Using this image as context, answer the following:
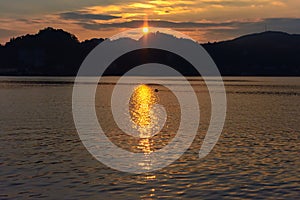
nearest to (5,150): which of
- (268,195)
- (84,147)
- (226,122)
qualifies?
(84,147)

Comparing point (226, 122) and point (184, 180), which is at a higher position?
point (226, 122)

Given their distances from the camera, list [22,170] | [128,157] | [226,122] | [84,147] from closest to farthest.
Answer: [22,170] → [128,157] → [84,147] → [226,122]

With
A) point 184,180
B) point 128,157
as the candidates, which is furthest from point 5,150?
point 184,180

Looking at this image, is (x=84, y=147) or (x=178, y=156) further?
(x=84, y=147)

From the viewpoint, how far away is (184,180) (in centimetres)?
3356

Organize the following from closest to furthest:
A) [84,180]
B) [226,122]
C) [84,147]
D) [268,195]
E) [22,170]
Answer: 1. [268,195]
2. [84,180]
3. [22,170]
4. [84,147]
5. [226,122]

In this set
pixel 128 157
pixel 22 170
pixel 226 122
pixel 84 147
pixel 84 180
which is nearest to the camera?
pixel 84 180

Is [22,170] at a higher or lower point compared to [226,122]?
lower

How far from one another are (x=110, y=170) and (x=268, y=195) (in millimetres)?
13627

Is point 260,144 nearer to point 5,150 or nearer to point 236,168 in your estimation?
point 236,168

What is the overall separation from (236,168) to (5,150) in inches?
926

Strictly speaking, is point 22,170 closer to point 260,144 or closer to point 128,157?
point 128,157

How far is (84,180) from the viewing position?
33281 mm

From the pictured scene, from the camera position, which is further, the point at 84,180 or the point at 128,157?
the point at 128,157
